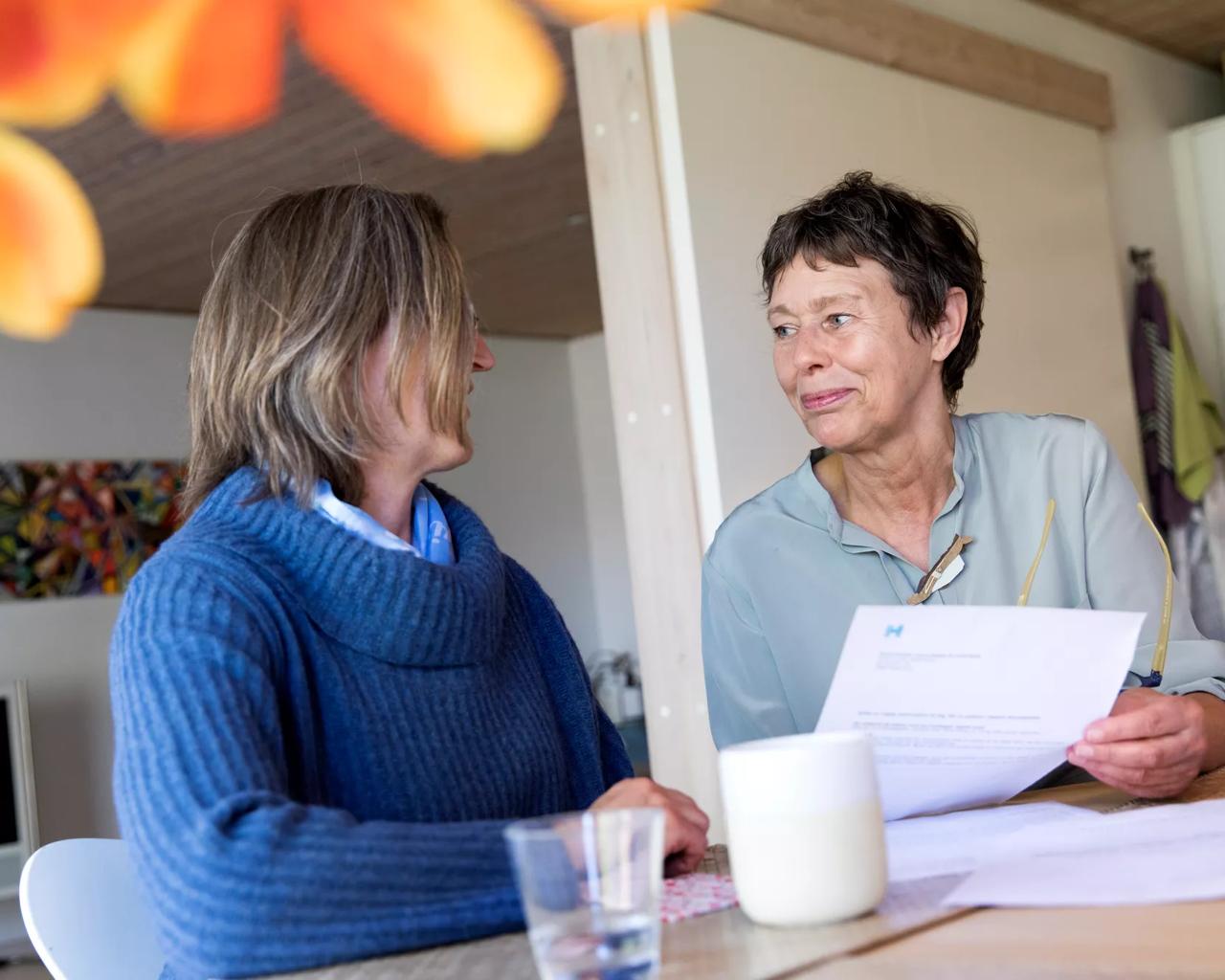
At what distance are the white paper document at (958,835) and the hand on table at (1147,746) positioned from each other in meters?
0.04

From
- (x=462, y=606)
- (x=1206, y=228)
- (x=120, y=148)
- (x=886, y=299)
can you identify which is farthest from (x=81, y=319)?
(x=462, y=606)

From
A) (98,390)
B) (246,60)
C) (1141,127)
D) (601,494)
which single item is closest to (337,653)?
(246,60)

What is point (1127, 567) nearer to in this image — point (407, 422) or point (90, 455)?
point (407, 422)

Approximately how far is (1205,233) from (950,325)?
3266 millimetres

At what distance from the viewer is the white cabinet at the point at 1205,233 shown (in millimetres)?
4645

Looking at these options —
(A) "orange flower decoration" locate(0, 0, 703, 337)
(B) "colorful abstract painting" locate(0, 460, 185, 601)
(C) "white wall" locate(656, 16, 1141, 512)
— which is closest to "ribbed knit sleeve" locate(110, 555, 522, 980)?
(C) "white wall" locate(656, 16, 1141, 512)

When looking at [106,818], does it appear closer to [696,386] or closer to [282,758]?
[696,386]

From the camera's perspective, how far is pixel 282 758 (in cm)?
95

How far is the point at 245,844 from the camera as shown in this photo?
2.75 feet

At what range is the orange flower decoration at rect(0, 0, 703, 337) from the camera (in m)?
3.60

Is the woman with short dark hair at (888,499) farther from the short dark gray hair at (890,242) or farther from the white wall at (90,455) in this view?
the white wall at (90,455)

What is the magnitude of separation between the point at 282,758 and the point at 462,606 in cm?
22

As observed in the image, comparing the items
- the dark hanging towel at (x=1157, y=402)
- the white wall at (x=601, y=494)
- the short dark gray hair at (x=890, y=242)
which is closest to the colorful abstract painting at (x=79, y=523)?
the white wall at (x=601, y=494)

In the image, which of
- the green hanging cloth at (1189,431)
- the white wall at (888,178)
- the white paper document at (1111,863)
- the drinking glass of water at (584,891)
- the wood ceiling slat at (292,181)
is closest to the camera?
the drinking glass of water at (584,891)
